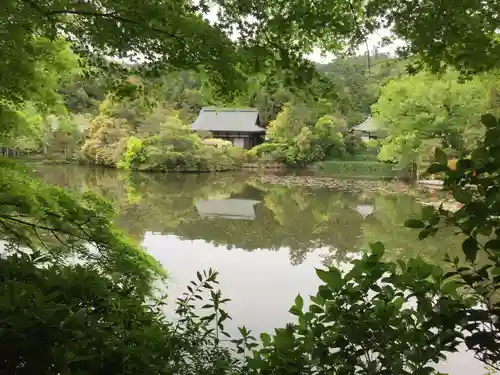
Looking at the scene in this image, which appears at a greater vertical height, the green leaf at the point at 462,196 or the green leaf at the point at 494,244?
Result: the green leaf at the point at 462,196

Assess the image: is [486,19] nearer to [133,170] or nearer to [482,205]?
[482,205]

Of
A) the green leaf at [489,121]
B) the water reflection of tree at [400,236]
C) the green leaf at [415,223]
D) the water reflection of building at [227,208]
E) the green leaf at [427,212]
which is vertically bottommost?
the water reflection of building at [227,208]

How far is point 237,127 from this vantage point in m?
20.9

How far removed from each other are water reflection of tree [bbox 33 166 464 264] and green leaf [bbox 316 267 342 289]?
5.18 m

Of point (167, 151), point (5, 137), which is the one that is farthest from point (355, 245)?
point (167, 151)

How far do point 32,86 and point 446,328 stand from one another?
2.38 metres

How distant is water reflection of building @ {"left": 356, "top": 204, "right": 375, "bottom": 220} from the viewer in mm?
9805

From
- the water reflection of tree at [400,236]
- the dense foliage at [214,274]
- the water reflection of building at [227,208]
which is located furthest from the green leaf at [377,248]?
the water reflection of building at [227,208]

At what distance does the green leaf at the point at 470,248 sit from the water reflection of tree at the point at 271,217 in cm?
539

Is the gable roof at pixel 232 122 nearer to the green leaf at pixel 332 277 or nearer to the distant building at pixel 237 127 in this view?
the distant building at pixel 237 127

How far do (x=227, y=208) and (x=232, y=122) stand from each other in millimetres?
11487

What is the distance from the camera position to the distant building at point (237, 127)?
2094 centimetres

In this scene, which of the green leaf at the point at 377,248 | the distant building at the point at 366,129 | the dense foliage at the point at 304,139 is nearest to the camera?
the green leaf at the point at 377,248

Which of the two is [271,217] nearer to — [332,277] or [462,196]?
[332,277]
